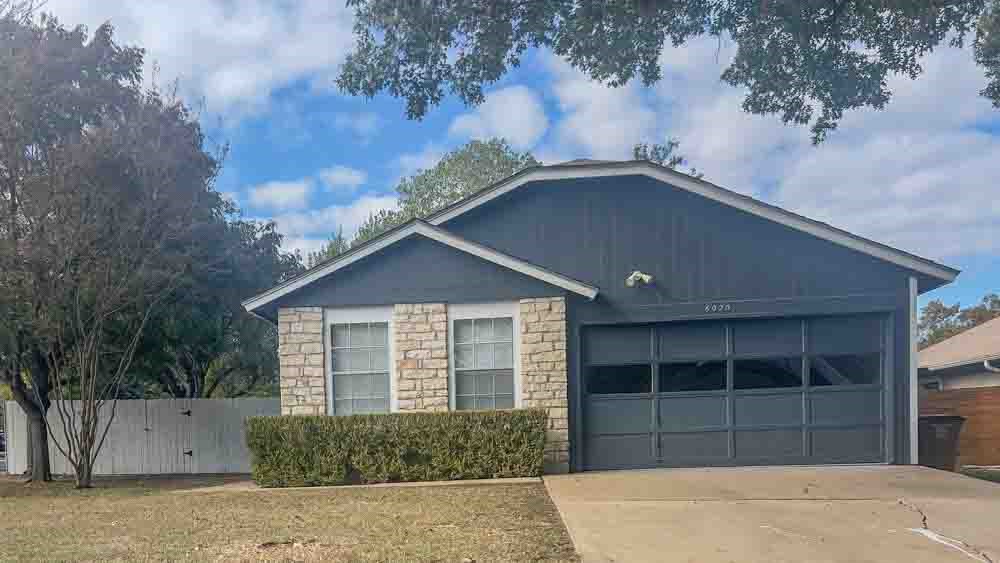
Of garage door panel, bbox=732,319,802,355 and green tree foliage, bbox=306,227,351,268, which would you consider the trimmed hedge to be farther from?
green tree foliage, bbox=306,227,351,268

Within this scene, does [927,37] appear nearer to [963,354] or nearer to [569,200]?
[569,200]

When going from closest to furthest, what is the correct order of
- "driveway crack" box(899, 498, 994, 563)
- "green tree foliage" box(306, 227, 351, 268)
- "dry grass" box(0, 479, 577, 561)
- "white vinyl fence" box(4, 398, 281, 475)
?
"driveway crack" box(899, 498, 994, 563) → "dry grass" box(0, 479, 577, 561) → "white vinyl fence" box(4, 398, 281, 475) → "green tree foliage" box(306, 227, 351, 268)

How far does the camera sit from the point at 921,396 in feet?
41.9

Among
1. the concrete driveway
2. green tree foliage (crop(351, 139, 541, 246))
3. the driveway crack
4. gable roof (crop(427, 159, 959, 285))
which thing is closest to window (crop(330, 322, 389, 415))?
gable roof (crop(427, 159, 959, 285))

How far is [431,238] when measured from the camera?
9.58m

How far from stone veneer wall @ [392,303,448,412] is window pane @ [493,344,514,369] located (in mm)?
754

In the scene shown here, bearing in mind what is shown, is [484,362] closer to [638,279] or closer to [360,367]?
[360,367]

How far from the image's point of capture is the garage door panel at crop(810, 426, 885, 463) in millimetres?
9375

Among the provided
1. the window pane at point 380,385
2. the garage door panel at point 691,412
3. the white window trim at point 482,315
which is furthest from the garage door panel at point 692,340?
the window pane at point 380,385

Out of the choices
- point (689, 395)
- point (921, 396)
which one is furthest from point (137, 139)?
point (921, 396)

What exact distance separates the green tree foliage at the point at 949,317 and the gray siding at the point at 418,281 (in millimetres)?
40188

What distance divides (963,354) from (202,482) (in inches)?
724

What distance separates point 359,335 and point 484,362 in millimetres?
1985

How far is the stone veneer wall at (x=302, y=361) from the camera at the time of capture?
9.45 m
